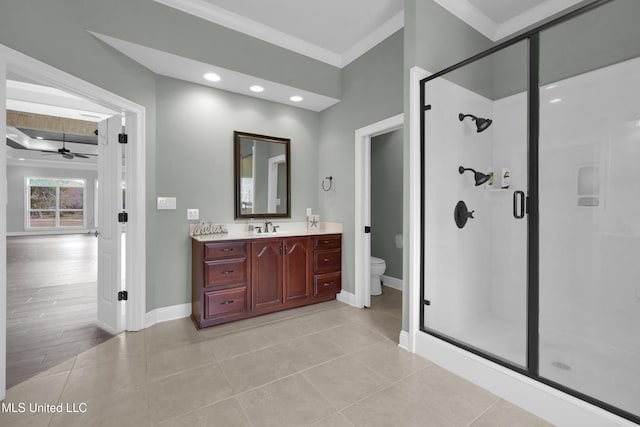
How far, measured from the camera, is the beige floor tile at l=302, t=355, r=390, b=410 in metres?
1.78

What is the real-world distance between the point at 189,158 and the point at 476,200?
2.96 metres

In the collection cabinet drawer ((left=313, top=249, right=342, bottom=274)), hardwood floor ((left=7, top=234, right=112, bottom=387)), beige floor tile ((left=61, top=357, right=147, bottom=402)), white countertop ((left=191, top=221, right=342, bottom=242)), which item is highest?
white countertop ((left=191, top=221, right=342, bottom=242))

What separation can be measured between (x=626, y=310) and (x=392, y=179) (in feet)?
9.15

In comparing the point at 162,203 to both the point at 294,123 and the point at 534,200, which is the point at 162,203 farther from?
the point at 534,200

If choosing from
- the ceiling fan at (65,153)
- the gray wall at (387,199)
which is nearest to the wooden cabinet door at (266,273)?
the gray wall at (387,199)

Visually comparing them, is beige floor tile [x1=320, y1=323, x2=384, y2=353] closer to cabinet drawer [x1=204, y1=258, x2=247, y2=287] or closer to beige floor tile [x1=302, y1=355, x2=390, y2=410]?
beige floor tile [x1=302, y1=355, x2=390, y2=410]

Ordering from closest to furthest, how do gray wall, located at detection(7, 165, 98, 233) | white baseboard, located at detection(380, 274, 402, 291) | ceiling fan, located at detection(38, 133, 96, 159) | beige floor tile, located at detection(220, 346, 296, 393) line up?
beige floor tile, located at detection(220, 346, 296, 393)
white baseboard, located at detection(380, 274, 402, 291)
ceiling fan, located at detection(38, 133, 96, 159)
gray wall, located at detection(7, 165, 98, 233)

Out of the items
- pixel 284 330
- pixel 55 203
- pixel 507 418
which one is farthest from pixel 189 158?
pixel 55 203

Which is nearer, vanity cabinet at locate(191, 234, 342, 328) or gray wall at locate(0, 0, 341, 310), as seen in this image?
gray wall at locate(0, 0, 341, 310)

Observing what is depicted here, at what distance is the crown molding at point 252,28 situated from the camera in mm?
2588

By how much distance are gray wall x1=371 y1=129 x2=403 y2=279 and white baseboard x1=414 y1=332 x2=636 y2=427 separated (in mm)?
2115

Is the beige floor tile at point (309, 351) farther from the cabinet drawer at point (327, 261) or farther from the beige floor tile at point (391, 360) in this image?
the cabinet drawer at point (327, 261)

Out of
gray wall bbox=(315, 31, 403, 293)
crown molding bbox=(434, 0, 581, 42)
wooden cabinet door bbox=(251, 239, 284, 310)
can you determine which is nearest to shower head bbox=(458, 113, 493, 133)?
gray wall bbox=(315, 31, 403, 293)

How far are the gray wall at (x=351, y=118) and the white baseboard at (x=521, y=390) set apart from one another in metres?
1.51
